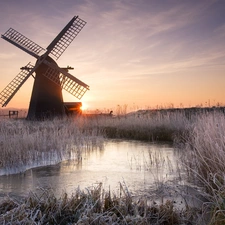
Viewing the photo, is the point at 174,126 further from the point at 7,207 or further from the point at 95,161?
the point at 7,207

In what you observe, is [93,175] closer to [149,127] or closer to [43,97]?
[149,127]

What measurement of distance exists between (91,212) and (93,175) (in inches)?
109

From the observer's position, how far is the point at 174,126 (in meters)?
13.7

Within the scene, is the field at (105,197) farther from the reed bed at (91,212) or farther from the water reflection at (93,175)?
the water reflection at (93,175)

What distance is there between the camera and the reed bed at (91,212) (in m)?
3.54

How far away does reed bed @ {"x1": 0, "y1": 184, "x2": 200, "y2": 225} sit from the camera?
3.54 m

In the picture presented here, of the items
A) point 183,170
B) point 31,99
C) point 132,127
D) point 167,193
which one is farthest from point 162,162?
point 31,99

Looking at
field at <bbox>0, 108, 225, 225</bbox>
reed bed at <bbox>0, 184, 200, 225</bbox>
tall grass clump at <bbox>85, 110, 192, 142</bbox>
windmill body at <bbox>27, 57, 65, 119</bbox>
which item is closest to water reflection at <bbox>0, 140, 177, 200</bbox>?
field at <bbox>0, 108, 225, 225</bbox>

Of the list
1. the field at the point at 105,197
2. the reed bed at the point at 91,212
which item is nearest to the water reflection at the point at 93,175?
the field at the point at 105,197

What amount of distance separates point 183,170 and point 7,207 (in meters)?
3.81

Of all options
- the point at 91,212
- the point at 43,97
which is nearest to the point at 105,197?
the point at 91,212

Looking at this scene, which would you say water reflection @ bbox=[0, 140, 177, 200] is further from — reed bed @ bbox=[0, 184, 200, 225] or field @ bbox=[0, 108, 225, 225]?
reed bed @ bbox=[0, 184, 200, 225]

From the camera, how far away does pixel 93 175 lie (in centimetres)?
648

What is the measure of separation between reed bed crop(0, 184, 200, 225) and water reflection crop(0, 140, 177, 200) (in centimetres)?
95
